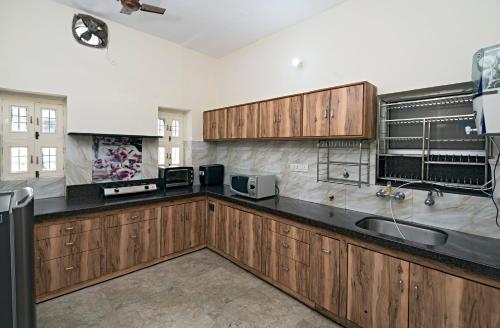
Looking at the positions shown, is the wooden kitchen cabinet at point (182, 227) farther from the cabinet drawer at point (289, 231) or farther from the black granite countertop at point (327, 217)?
the cabinet drawer at point (289, 231)

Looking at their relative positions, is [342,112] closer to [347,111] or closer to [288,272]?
[347,111]

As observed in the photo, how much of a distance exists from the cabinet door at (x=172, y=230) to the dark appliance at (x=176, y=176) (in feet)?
1.54

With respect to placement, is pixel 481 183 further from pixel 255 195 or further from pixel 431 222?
pixel 255 195

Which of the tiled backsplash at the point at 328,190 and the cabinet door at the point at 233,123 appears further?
the cabinet door at the point at 233,123

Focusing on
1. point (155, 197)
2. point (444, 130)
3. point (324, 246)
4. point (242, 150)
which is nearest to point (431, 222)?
point (444, 130)

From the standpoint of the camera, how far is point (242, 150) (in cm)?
365

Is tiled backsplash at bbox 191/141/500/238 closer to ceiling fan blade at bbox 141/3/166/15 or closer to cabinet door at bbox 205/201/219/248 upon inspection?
cabinet door at bbox 205/201/219/248

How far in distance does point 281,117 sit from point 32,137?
2.74 metres

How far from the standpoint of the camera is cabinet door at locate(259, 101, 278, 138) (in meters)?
2.79

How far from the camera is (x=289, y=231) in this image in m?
2.30

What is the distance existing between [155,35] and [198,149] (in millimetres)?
1694

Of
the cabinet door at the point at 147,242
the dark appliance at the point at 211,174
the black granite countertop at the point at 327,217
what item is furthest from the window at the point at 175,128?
the cabinet door at the point at 147,242

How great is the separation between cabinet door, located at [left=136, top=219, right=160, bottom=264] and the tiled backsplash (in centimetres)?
132

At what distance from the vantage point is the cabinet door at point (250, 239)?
2.61 metres
